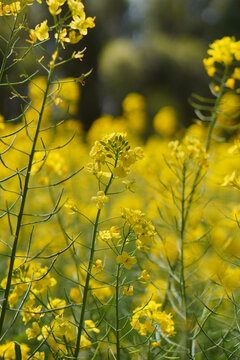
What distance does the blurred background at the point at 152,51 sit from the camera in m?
13.6

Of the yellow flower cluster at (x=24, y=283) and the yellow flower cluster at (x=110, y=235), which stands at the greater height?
the yellow flower cluster at (x=110, y=235)

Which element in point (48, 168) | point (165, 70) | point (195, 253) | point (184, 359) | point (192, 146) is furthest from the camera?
point (165, 70)

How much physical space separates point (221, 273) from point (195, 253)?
9.8 inches

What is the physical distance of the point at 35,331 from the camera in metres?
1.38

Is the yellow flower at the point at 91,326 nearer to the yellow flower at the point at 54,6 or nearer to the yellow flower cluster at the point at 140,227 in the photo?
the yellow flower cluster at the point at 140,227

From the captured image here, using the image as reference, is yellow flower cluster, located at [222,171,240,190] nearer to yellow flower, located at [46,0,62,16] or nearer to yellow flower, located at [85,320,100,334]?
yellow flower, located at [85,320,100,334]

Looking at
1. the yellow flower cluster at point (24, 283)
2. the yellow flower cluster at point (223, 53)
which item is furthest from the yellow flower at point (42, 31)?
the yellow flower cluster at point (223, 53)

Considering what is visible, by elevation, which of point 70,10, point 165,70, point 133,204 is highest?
point 165,70

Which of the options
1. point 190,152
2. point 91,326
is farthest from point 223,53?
point 91,326

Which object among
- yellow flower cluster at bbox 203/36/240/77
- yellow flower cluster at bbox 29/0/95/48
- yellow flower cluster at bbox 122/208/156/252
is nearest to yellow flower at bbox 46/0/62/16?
yellow flower cluster at bbox 29/0/95/48

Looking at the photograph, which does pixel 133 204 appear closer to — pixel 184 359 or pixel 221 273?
pixel 221 273

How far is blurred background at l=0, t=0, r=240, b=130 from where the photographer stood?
13625 mm

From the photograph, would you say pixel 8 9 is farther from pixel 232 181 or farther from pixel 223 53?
pixel 223 53

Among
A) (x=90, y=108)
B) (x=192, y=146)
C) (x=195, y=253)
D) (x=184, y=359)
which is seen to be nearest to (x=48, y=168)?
(x=192, y=146)
